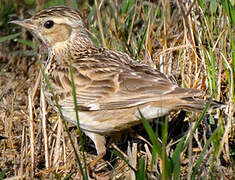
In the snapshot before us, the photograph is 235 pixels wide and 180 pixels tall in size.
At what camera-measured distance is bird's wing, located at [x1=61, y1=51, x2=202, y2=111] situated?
4508mm

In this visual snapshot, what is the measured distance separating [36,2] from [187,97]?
3.62 metres

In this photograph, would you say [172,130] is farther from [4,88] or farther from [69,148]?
[4,88]

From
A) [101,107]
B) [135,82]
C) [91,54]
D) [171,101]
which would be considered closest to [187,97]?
[171,101]

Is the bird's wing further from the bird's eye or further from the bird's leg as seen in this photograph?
the bird's eye

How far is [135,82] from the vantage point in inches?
185

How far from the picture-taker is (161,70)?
5840mm

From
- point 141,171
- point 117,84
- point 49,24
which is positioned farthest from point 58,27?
point 141,171

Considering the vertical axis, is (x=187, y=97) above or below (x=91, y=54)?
below

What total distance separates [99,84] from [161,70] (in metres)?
1.11

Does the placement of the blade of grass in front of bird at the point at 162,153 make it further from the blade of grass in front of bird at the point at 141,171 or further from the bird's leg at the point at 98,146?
the bird's leg at the point at 98,146

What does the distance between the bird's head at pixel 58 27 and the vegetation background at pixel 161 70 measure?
8.5 inches

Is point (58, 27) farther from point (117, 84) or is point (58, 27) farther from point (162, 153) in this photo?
point (162, 153)

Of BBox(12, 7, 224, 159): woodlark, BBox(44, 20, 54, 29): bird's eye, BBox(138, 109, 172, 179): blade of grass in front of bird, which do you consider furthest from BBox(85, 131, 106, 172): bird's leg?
BBox(138, 109, 172, 179): blade of grass in front of bird

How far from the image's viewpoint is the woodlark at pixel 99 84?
4.54m
